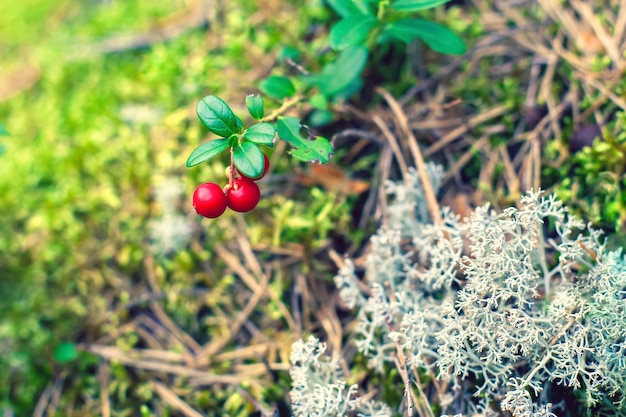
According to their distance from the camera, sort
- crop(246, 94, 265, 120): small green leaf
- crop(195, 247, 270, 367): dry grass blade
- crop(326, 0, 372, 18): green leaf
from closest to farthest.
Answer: crop(246, 94, 265, 120): small green leaf, crop(326, 0, 372, 18): green leaf, crop(195, 247, 270, 367): dry grass blade

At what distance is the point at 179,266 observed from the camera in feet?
9.20

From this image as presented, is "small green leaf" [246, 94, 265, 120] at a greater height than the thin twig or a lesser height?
greater

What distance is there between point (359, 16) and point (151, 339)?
2043 mm

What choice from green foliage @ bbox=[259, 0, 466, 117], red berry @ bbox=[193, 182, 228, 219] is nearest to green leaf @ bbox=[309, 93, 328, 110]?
green foliage @ bbox=[259, 0, 466, 117]

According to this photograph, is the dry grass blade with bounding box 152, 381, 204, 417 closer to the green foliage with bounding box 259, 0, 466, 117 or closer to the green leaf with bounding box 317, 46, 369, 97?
the green foliage with bounding box 259, 0, 466, 117

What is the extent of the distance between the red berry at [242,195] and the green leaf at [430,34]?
3.81ft

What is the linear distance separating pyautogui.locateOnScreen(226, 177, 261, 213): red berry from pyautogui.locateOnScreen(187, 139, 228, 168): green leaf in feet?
0.49

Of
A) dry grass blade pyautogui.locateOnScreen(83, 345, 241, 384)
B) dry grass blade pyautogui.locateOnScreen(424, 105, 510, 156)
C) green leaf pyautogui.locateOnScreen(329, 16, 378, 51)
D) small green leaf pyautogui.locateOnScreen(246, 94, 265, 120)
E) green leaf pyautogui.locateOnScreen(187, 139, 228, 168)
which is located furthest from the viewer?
dry grass blade pyautogui.locateOnScreen(424, 105, 510, 156)

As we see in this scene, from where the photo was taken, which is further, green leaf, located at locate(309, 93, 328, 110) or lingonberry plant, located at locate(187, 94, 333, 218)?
green leaf, located at locate(309, 93, 328, 110)

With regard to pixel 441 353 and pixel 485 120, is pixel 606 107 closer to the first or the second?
pixel 485 120

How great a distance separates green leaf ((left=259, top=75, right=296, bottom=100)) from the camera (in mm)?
2408

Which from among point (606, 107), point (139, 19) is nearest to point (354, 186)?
point (606, 107)

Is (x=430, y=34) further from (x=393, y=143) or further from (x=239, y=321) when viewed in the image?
(x=239, y=321)

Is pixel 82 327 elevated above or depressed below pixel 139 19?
below
